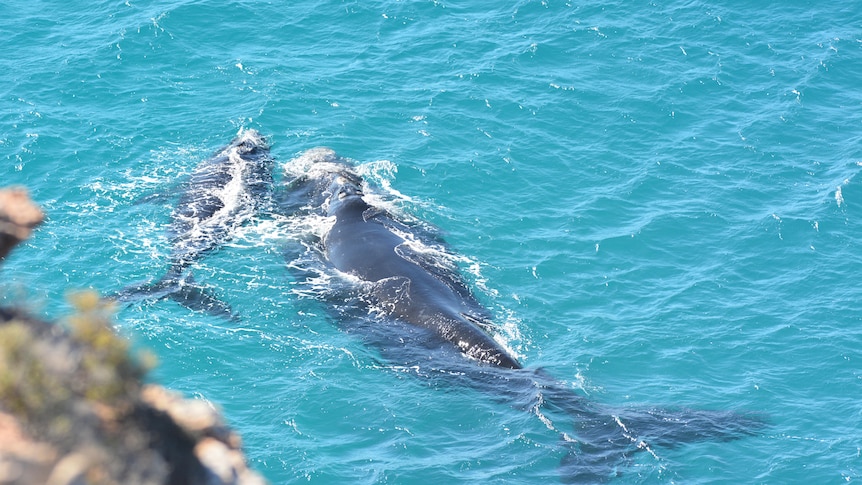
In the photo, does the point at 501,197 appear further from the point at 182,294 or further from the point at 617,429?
the point at 617,429

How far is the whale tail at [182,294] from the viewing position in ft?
125

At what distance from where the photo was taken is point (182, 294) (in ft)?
128

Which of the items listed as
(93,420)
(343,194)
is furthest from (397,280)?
(93,420)

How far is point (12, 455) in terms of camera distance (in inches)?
493

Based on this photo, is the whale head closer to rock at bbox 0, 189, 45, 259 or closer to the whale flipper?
the whale flipper

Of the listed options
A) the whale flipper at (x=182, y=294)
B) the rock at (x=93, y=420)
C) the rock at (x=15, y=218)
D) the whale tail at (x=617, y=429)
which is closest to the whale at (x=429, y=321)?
the whale tail at (x=617, y=429)

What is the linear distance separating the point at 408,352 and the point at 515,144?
17.6m

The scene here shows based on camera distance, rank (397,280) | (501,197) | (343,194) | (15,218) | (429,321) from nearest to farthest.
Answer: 1. (15,218)
2. (429,321)
3. (397,280)
4. (343,194)
5. (501,197)

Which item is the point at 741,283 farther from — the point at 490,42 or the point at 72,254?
the point at 72,254

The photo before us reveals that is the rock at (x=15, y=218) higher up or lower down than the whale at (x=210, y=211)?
higher up

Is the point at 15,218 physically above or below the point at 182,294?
above

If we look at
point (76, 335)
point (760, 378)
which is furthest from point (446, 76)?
point (76, 335)

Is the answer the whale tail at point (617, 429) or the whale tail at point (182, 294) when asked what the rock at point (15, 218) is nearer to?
the whale tail at point (617, 429)

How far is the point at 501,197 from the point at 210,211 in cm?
1396
